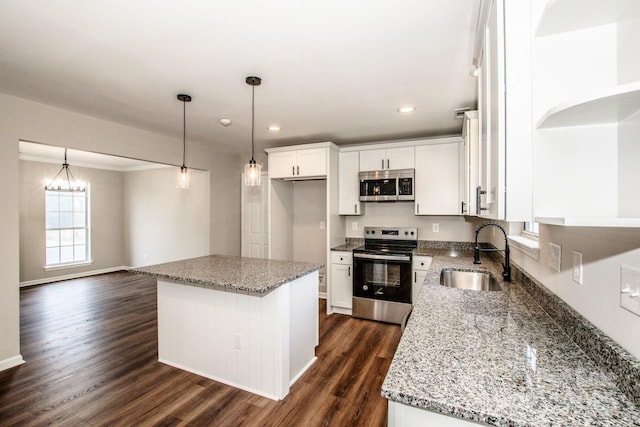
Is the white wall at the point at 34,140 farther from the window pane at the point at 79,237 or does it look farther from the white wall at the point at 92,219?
the window pane at the point at 79,237

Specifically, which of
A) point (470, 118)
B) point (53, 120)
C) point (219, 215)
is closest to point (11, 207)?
point (53, 120)

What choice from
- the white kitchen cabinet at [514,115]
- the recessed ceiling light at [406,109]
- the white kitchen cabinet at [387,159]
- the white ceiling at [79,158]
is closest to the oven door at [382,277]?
the white kitchen cabinet at [387,159]

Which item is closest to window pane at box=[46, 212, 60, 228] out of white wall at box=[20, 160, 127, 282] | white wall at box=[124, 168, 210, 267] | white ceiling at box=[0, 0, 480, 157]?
white wall at box=[20, 160, 127, 282]

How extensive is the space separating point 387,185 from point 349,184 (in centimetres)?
52

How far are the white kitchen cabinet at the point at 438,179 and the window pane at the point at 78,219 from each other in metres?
6.82

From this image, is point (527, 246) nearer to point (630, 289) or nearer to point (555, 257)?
point (555, 257)

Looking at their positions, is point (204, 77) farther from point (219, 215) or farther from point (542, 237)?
point (219, 215)

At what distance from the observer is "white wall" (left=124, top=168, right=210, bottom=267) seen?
5973mm

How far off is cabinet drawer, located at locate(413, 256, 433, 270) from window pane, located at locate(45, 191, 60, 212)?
22.5 feet

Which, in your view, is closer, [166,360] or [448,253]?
[166,360]

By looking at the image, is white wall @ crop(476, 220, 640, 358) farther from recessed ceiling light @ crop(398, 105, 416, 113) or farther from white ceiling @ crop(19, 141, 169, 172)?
white ceiling @ crop(19, 141, 169, 172)

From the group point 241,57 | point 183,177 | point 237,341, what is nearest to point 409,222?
point 237,341

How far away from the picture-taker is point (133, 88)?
2.41 meters

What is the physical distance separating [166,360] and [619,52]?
10.9ft
